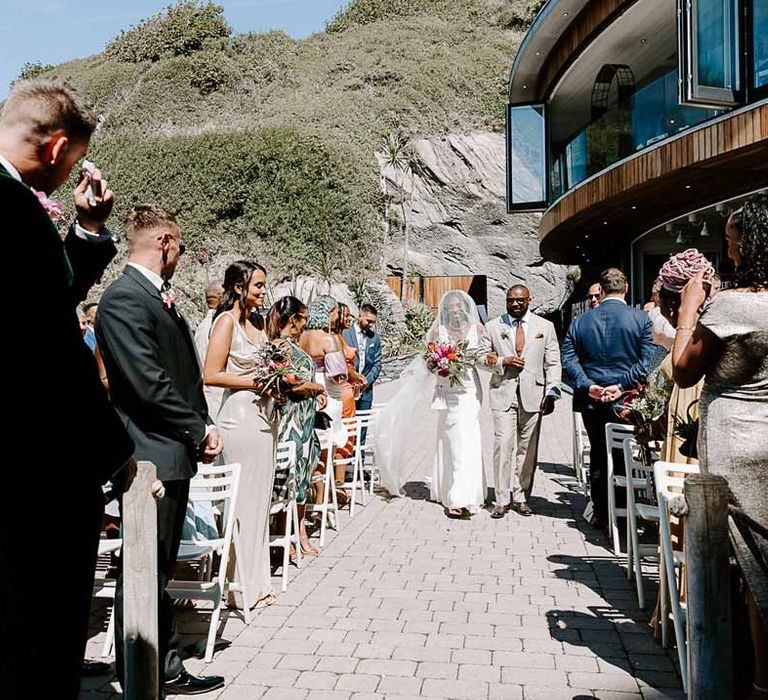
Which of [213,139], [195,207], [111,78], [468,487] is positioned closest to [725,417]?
[468,487]

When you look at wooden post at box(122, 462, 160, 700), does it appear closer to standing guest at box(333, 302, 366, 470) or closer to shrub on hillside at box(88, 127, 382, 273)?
standing guest at box(333, 302, 366, 470)

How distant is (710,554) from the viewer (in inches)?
110

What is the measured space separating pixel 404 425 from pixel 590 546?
3.04 m

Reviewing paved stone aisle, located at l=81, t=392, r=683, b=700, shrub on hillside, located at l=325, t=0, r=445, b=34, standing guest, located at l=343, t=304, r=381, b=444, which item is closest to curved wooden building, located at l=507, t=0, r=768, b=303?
standing guest, located at l=343, t=304, r=381, b=444

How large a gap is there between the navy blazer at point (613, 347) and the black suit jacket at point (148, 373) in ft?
15.6

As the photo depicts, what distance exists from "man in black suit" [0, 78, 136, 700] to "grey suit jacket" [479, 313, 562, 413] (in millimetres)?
6731

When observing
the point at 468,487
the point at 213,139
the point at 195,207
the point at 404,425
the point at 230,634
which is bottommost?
the point at 230,634

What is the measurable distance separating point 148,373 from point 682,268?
10.2 feet

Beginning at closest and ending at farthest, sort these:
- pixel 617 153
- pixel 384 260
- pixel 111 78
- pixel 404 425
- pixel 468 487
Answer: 1. pixel 468 487
2. pixel 404 425
3. pixel 617 153
4. pixel 384 260
5. pixel 111 78

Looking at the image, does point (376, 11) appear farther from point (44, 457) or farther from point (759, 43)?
point (44, 457)

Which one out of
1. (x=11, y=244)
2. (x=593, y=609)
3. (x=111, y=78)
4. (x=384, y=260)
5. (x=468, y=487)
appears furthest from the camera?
(x=111, y=78)

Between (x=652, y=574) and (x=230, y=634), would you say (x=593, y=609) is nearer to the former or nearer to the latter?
(x=652, y=574)

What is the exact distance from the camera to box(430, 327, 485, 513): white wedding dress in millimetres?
8805

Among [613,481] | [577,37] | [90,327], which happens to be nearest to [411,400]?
[613,481]
